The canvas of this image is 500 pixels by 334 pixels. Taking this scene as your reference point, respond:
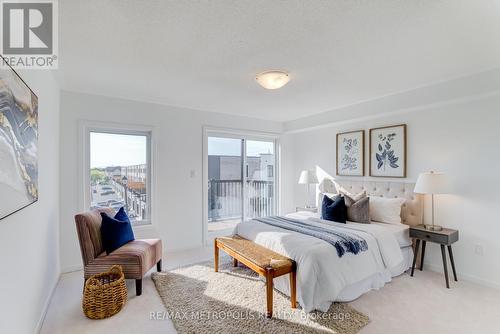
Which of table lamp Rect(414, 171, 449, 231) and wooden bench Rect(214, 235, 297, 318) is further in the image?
table lamp Rect(414, 171, 449, 231)

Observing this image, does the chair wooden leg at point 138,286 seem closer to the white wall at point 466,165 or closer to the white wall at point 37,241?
the white wall at point 37,241

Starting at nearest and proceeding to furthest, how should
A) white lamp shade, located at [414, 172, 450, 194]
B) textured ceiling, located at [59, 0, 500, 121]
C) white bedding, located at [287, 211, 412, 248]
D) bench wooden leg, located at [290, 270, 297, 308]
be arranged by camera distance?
textured ceiling, located at [59, 0, 500, 121], bench wooden leg, located at [290, 270, 297, 308], white lamp shade, located at [414, 172, 450, 194], white bedding, located at [287, 211, 412, 248]

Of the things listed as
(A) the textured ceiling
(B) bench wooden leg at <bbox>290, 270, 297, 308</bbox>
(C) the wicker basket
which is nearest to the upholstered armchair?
(C) the wicker basket

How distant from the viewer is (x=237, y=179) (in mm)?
4969

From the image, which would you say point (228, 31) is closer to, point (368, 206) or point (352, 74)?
point (352, 74)

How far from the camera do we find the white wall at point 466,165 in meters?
2.84

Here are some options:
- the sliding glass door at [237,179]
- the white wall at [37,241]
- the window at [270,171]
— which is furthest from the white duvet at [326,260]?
the window at [270,171]

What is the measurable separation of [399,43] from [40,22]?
9.24 ft

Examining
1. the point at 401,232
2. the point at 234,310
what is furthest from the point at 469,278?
the point at 234,310

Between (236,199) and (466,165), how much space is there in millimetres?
3550

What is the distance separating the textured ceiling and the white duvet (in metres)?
1.80

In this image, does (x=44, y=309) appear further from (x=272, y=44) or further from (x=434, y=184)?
(x=434, y=184)

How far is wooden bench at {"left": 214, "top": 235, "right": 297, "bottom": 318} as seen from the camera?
7.43 feet
